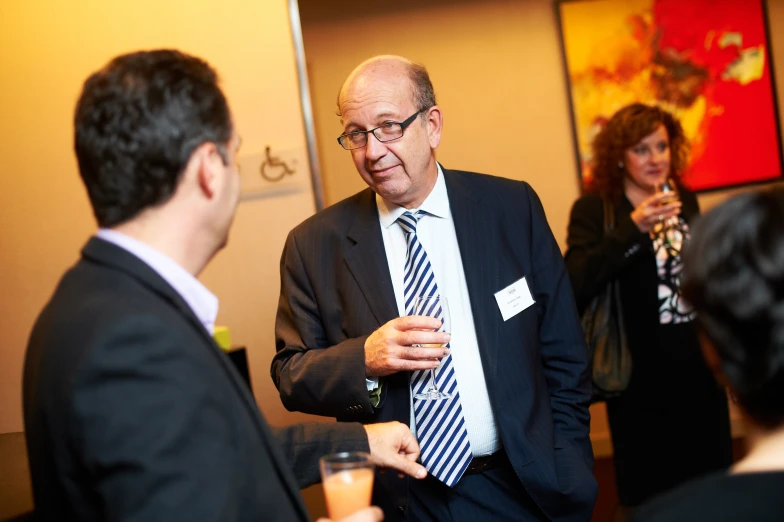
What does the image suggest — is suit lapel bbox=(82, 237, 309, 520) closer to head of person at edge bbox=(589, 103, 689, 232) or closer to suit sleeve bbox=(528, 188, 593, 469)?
suit sleeve bbox=(528, 188, 593, 469)

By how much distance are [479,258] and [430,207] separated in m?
0.24

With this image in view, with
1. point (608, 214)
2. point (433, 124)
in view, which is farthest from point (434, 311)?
point (608, 214)

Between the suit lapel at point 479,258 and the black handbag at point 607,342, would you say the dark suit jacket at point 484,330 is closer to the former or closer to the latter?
the suit lapel at point 479,258

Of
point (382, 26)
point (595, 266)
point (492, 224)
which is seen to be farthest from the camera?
point (382, 26)

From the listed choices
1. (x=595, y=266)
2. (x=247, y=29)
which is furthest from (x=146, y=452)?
(x=247, y=29)

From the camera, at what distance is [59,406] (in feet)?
3.96

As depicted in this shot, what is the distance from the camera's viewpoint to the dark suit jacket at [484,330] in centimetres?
232

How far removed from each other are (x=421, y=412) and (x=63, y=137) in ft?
8.18

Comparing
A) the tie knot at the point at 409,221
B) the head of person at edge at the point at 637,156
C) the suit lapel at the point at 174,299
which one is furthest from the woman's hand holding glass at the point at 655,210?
the suit lapel at the point at 174,299

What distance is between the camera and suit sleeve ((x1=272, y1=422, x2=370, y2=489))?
183 centimetres

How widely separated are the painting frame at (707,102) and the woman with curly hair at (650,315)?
211 cm

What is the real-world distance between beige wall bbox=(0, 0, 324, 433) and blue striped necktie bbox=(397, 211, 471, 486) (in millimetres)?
1554

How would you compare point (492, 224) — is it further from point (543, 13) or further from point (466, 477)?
point (543, 13)

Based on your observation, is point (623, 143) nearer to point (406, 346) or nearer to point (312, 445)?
point (406, 346)
